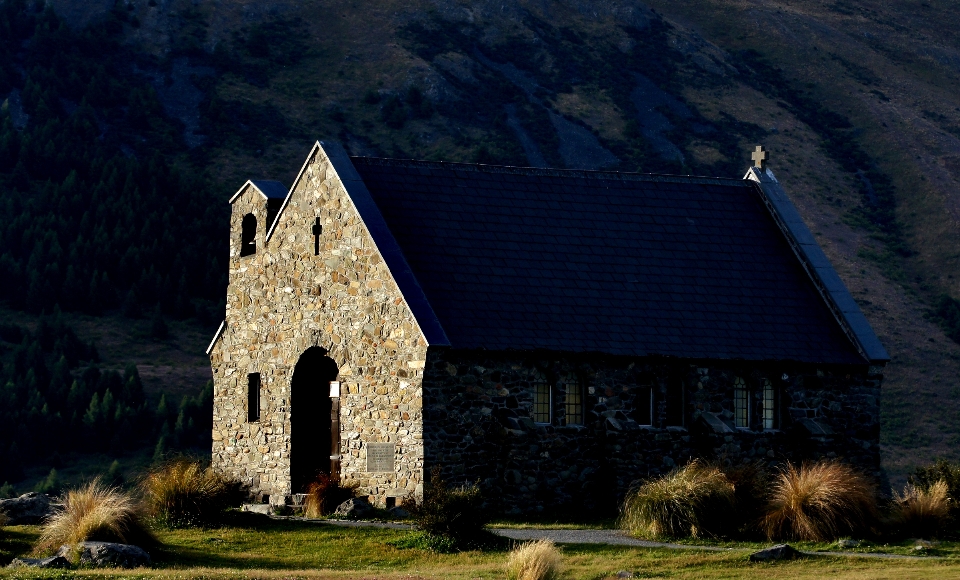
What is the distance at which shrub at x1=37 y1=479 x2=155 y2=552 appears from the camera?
2833 centimetres

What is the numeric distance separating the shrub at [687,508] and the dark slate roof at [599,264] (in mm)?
5886

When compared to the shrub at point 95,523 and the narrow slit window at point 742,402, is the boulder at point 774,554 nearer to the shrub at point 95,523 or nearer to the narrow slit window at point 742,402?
the shrub at point 95,523

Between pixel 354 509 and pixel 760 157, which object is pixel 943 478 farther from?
pixel 354 509

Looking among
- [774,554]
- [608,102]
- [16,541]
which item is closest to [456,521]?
[774,554]

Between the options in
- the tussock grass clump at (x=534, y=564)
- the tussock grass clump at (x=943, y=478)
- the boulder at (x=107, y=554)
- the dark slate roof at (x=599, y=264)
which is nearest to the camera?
the tussock grass clump at (x=534, y=564)

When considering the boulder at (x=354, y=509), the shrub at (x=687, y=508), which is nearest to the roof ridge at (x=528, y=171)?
the boulder at (x=354, y=509)

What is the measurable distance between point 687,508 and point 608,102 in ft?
320

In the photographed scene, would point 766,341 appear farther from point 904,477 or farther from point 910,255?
point 910,255

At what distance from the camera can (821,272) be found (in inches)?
1651

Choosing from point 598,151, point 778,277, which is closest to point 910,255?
point 598,151

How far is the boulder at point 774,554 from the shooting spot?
1137 inches

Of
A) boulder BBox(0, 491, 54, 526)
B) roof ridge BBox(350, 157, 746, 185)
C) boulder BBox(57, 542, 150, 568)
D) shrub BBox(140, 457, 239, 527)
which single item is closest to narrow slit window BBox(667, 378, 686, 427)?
roof ridge BBox(350, 157, 746, 185)

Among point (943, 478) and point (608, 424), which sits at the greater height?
point (608, 424)

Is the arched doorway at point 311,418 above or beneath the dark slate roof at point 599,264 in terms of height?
beneath
